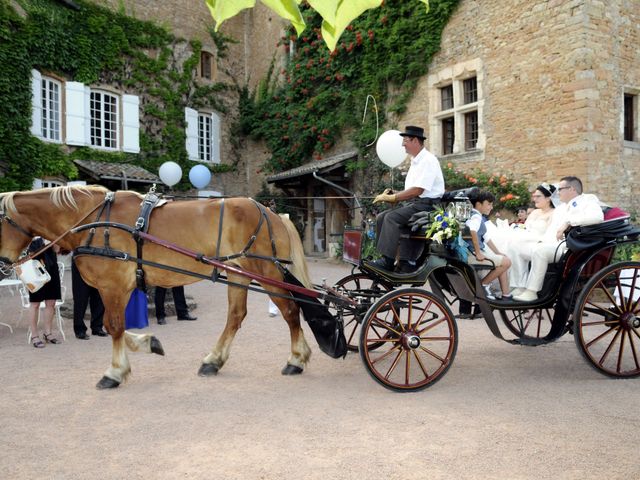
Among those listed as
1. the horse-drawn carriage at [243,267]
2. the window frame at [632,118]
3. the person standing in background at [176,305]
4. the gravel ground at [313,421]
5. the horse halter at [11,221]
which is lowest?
the gravel ground at [313,421]

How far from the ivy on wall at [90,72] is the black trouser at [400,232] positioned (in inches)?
484

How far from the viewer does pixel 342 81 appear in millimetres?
16000

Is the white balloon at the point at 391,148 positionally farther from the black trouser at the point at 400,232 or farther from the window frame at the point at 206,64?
the window frame at the point at 206,64

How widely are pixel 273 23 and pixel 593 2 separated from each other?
11.7 meters

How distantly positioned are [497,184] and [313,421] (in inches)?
379

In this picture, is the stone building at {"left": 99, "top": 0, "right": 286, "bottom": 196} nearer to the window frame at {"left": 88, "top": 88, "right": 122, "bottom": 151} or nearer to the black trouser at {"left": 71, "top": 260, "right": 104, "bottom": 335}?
the window frame at {"left": 88, "top": 88, "right": 122, "bottom": 151}

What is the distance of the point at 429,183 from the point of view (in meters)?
4.51

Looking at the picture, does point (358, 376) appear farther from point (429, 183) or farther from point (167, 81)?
point (167, 81)

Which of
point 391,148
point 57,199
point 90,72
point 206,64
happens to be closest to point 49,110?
point 90,72

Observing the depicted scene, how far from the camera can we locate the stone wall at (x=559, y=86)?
34.7ft

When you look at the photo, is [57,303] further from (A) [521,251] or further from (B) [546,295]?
(B) [546,295]

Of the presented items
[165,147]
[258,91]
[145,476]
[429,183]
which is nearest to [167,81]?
[165,147]

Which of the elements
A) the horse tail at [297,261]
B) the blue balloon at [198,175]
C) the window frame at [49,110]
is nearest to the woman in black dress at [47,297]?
the horse tail at [297,261]

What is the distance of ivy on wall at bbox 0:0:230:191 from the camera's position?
13719 millimetres
